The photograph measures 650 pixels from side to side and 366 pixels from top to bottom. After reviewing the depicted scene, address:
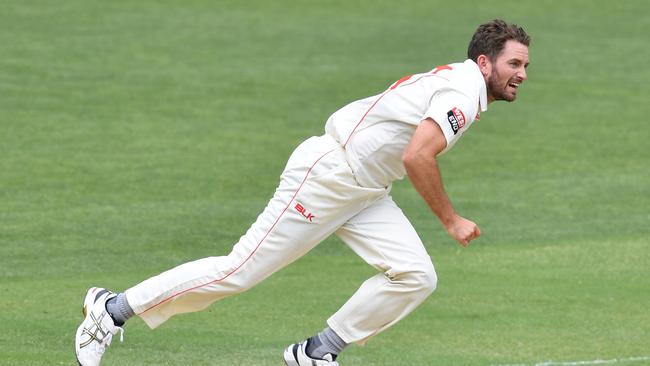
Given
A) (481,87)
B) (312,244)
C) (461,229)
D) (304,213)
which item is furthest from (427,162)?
(312,244)

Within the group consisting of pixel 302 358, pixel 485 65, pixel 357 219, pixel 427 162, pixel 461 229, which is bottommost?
pixel 302 358

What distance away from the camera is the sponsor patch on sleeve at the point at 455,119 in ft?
23.7

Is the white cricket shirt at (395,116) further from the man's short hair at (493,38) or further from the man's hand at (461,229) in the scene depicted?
the man's hand at (461,229)

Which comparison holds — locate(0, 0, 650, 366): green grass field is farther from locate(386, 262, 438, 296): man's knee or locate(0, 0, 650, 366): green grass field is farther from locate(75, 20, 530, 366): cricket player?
locate(386, 262, 438, 296): man's knee

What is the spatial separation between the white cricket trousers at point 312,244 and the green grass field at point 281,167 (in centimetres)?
90

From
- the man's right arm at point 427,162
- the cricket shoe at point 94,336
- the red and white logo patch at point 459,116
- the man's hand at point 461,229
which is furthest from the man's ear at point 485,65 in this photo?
the cricket shoe at point 94,336

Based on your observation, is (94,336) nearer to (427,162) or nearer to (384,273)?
(384,273)

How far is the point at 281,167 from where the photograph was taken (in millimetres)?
15906

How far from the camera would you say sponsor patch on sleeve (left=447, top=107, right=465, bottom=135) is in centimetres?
724

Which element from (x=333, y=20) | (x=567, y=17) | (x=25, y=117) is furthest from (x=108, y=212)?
(x=567, y=17)

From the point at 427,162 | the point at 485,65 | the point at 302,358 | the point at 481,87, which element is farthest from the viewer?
the point at 302,358

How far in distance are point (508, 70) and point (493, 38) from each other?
210 millimetres

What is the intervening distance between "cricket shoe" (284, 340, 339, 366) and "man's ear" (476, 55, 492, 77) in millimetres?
1948

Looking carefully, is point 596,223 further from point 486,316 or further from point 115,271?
point 115,271
